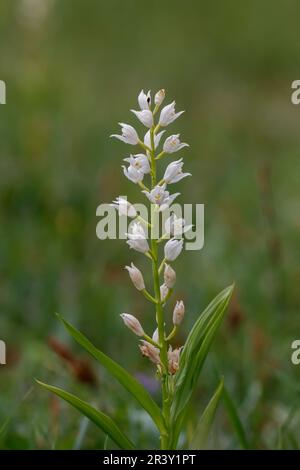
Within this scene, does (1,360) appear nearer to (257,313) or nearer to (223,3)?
(257,313)

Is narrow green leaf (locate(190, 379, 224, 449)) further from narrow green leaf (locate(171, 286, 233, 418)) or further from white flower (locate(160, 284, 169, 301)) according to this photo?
white flower (locate(160, 284, 169, 301))

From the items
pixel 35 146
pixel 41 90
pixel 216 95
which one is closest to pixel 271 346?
pixel 35 146

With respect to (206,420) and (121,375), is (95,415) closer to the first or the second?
(121,375)

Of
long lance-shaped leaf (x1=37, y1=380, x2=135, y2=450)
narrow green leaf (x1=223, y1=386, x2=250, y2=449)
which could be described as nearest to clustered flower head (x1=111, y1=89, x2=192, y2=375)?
long lance-shaped leaf (x1=37, y1=380, x2=135, y2=450)

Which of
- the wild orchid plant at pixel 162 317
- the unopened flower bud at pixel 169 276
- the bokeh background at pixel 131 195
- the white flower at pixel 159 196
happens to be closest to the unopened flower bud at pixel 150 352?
the wild orchid plant at pixel 162 317

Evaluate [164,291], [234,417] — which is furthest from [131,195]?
[164,291]

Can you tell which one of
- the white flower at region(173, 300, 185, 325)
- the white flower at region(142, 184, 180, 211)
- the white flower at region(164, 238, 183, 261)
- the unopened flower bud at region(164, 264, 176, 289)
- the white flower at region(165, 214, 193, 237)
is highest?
the white flower at region(142, 184, 180, 211)
